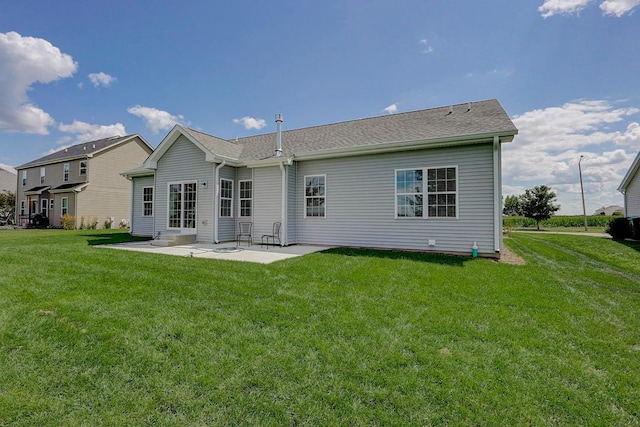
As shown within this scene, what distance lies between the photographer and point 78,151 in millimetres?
24625

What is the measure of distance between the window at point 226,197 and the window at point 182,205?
3.90ft

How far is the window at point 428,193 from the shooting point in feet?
28.9

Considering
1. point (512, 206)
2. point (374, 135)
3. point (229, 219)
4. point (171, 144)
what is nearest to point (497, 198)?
point (374, 135)

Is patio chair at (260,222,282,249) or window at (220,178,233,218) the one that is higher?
window at (220,178,233,218)

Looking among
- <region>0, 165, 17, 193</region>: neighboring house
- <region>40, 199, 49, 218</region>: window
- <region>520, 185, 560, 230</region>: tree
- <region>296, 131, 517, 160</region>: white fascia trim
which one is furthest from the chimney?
<region>0, 165, 17, 193</region>: neighboring house

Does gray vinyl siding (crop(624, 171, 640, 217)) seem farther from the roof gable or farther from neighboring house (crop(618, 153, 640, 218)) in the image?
the roof gable

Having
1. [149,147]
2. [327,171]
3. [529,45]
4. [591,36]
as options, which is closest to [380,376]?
[327,171]

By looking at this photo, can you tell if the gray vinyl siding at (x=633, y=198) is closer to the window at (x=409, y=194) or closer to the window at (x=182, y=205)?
the window at (x=409, y=194)

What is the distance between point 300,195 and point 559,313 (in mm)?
8393

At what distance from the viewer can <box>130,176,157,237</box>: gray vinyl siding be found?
588 inches

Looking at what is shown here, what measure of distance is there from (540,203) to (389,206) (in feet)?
92.0

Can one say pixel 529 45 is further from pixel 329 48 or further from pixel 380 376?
pixel 380 376

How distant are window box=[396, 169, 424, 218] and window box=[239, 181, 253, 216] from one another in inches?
230

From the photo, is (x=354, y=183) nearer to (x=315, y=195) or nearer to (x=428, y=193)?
(x=315, y=195)
